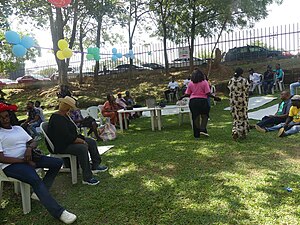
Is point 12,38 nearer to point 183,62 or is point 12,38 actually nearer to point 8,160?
point 8,160

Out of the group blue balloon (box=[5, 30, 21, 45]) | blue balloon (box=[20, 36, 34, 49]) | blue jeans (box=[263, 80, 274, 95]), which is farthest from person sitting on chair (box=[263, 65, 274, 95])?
blue balloon (box=[5, 30, 21, 45])

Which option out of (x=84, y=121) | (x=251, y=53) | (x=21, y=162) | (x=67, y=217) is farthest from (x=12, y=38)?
(x=251, y=53)

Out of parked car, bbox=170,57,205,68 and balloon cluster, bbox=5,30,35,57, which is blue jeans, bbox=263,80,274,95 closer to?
parked car, bbox=170,57,205,68

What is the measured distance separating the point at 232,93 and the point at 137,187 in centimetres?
310

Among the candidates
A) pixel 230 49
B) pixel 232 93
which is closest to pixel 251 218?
pixel 232 93

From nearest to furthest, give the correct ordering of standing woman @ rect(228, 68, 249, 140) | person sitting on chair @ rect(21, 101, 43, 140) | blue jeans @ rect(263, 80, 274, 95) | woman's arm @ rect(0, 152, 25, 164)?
1. woman's arm @ rect(0, 152, 25, 164)
2. standing woman @ rect(228, 68, 249, 140)
3. person sitting on chair @ rect(21, 101, 43, 140)
4. blue jeans @ rect(263, 80, 274, 95)

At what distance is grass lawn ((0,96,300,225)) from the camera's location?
3.12m

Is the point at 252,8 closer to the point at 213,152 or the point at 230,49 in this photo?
the point at 230,49

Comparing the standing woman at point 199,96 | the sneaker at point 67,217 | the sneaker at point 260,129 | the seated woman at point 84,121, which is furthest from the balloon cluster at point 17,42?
the sneaker at point 260,129

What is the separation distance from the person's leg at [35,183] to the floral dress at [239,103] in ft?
12.9

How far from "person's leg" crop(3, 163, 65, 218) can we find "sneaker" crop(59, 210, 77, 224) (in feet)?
0.12

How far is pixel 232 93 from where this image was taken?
6.04 metres

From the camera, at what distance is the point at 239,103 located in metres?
5.98

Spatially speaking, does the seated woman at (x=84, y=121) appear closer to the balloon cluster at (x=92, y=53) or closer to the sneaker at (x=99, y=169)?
the sneaker at (x=99, y=169)
